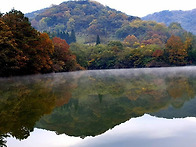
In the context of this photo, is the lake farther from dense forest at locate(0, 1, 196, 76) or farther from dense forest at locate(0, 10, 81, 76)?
dense forest at locate(0, 1, 196, 76)

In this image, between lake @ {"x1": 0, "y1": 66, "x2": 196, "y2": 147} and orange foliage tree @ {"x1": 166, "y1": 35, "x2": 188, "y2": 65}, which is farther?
orange foliage tree @ {"x1": 166, "y1": 35, "x2": 188, "y2": 65}

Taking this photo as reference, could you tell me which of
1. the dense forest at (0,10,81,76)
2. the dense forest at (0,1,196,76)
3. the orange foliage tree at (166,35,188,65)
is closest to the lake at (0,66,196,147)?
the dense forest at (0,10,81,76)

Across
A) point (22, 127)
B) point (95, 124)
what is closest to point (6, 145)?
point (22, 127)

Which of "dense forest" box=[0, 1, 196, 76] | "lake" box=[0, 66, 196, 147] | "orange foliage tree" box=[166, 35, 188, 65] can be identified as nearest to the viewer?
"lake" box=[0, 66, 196, 147]

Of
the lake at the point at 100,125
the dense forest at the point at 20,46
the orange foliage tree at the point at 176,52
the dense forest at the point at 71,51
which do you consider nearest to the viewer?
the lake at the point at 100,125

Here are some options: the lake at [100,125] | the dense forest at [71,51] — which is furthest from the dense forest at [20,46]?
the lake at [100,125]

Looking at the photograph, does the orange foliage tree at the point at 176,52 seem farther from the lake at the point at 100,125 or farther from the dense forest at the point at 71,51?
A: the lake at the point at 100,125

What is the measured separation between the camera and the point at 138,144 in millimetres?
4555

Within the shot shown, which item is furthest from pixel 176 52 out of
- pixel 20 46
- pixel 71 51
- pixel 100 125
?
pixel 100 125

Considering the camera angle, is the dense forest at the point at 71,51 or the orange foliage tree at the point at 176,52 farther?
the orange foliage tree at the point at 176,52

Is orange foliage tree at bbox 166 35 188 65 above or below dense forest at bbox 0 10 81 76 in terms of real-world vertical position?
below

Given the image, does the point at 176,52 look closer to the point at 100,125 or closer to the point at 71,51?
the point at 71,51

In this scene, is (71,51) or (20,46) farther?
(71,51)

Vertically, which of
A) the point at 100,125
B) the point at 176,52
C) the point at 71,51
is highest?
the point at 100,125
